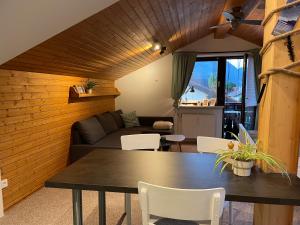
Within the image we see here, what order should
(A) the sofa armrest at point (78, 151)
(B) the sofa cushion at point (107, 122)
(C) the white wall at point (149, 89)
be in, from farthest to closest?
(C) the white wall at point (149, 89) → (B) the sofa cushion at point (107, 122) → (A) the sofa armrest at point (78, 151)

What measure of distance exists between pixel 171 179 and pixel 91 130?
2.76 m

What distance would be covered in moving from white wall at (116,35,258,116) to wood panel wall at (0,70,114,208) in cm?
217

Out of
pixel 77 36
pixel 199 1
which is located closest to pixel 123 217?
pixel 77 36

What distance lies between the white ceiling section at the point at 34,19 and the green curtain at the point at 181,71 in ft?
11.8

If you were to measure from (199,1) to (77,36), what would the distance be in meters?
1.65

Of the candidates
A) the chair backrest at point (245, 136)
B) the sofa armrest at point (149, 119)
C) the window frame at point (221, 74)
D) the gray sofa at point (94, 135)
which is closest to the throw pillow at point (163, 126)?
the gray sofa at point (94, 135)

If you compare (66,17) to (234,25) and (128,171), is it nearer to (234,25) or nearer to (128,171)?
(128,171)

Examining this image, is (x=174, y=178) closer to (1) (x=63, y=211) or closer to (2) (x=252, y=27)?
(1) (x=63, y=211)

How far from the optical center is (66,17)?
179 cm

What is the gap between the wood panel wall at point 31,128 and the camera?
244 centimetres

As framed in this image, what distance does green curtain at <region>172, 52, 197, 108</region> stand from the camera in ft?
17.7

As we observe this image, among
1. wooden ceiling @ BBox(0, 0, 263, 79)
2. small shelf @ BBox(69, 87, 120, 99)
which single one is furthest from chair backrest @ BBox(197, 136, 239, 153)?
small shelf @ BBox(69, 87, 120, 99)

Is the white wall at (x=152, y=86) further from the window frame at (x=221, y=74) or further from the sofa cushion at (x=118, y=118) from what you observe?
the sofa cushion at (x=118, y=118)

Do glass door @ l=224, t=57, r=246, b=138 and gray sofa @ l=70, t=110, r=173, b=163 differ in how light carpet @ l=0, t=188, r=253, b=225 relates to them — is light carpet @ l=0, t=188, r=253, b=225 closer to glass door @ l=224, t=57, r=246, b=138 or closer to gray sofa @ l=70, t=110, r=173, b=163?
gray sofa @ l=70, t=110, r=173, b=163
